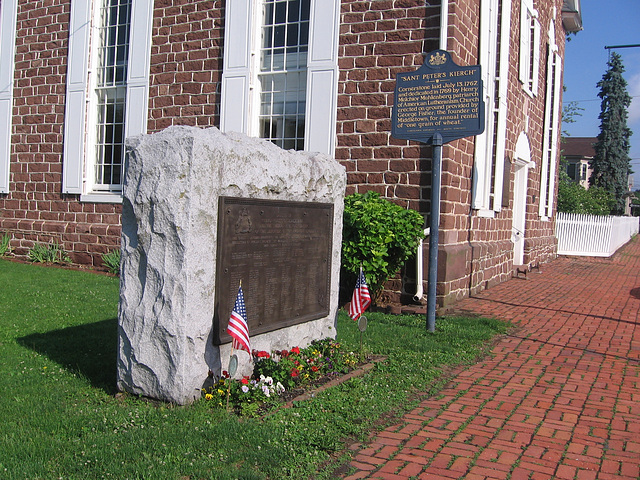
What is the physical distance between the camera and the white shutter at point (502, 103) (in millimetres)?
11703

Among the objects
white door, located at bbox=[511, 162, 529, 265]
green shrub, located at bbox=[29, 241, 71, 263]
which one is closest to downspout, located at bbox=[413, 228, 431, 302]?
white door, located at bbox=[511, 162, 529, 265]

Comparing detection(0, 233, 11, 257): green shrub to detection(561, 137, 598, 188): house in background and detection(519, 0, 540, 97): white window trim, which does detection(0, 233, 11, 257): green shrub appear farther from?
detection(561, 137, 598, 188): house in background

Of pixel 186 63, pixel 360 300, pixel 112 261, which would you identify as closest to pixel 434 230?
pixel 360 300

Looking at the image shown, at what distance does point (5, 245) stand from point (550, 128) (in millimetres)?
14056

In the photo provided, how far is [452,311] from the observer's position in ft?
29.4

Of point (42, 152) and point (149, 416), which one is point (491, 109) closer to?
point (42, 152)

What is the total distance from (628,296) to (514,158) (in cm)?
377

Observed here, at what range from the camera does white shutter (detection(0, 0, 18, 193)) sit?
43.1ft

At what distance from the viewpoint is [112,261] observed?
11.4m

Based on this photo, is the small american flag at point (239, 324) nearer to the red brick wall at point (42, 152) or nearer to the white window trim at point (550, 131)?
the red brick wall at point (42, 152)

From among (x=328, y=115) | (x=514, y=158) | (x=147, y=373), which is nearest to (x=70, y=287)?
(x=328, y=115)

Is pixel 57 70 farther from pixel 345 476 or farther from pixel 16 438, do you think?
pixel 345 476

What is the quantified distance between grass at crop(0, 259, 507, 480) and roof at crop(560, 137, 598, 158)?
207ft

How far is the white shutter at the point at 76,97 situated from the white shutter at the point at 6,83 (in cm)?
171
